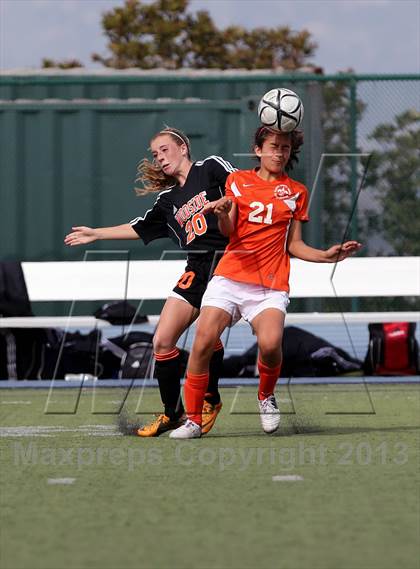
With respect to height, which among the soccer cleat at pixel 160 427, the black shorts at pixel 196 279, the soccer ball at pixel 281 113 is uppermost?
the soccer ball at pixel 281 113

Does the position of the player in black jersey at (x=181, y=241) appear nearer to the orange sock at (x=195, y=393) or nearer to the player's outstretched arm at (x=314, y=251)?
the orange sock at (x=195, y=393)

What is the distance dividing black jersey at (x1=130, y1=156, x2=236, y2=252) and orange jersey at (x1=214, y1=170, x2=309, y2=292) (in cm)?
30

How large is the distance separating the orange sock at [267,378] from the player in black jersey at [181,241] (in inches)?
14.0

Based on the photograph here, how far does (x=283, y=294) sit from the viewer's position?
6848mm

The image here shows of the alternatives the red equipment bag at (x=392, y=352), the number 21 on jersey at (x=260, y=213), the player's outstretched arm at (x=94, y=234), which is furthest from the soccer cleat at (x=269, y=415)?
the red equipment bag at (x=392, y=352)

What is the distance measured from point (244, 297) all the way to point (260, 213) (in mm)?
456

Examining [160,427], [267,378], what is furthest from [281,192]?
[160,427]

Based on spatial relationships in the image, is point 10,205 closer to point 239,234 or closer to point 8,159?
point 8,159

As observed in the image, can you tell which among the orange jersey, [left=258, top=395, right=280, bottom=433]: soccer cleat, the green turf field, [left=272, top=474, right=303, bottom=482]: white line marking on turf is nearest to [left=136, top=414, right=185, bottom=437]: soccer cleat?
the green turf field

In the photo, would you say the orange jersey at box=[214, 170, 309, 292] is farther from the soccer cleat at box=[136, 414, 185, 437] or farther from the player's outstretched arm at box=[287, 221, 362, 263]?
the soccer cleat at box=[136, 414, 185, 437]

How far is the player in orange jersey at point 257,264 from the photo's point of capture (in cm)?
676

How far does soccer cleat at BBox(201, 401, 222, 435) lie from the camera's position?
7.11m

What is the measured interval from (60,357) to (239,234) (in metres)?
5.34

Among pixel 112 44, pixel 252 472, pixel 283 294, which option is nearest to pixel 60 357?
pixel 283 294
